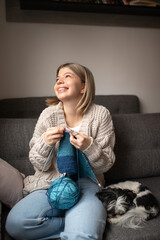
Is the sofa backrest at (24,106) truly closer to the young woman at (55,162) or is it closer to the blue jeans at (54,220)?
the young woman at (55,162)

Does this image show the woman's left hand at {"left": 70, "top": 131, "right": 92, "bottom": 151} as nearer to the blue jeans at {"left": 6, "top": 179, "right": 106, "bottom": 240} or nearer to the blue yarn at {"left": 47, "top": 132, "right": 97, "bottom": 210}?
the blue yarn at {"left": 47, "top": 132, "right": 97, "bottom": 210}

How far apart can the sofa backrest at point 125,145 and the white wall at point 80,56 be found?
689 mm

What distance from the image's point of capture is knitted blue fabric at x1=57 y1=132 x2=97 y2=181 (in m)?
1.14

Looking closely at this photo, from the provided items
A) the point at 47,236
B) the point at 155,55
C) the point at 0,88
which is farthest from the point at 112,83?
the point at 47,236

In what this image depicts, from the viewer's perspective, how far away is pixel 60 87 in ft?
4.28

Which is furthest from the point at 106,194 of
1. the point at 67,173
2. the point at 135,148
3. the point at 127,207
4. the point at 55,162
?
the point at 135,148

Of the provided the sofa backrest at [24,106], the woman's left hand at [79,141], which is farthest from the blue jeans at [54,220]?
the sofa backrest at [24,106]

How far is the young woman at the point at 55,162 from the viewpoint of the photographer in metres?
A: 1.03

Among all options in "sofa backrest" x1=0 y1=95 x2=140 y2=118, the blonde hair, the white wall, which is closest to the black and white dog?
the blonde hair

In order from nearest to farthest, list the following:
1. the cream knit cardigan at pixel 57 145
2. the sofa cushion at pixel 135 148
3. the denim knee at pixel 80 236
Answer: the denim knee at pixel 80 236 < the cream knit cardigan at pixel 57 145 < the sofa cushion at pixel 135 148

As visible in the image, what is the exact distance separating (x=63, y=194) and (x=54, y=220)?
0.15m

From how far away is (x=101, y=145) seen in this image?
51.3 inches

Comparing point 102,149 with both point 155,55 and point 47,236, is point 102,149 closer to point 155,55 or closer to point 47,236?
point 47,236

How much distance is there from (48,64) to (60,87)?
0.90 metres
